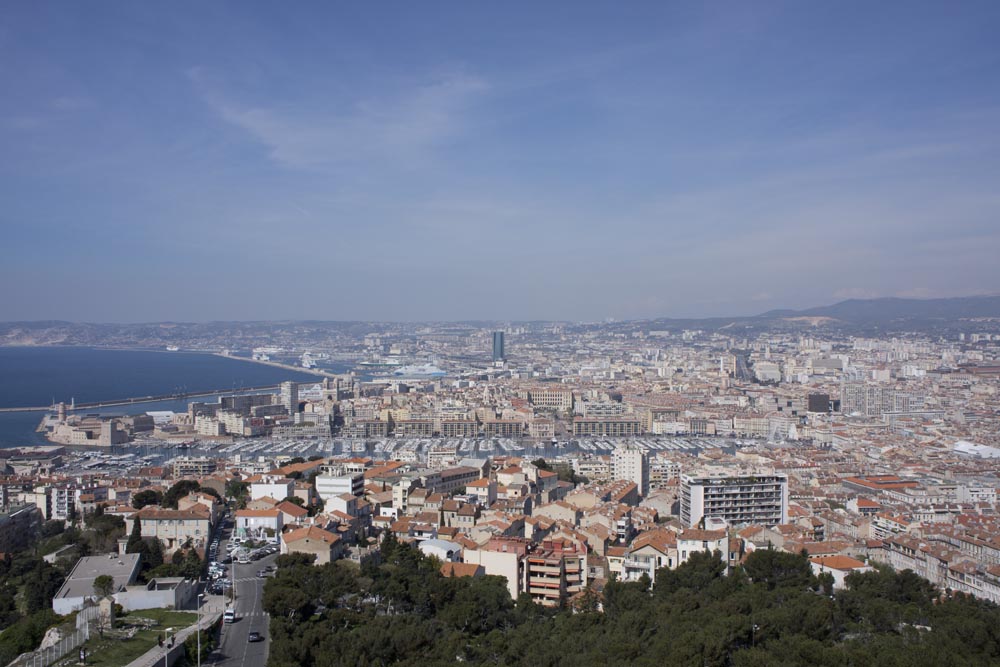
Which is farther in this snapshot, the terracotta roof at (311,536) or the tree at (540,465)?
the tree at (540,465)

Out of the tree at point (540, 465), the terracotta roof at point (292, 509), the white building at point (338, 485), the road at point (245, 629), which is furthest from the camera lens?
the tree at point (540, 465)

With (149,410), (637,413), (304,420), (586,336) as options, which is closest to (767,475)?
(637,413)

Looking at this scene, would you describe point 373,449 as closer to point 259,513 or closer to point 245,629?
point 259,513

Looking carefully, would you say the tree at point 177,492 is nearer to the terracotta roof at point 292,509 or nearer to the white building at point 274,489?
the white building at point 274,489

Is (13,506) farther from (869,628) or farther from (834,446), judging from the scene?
(834,446)

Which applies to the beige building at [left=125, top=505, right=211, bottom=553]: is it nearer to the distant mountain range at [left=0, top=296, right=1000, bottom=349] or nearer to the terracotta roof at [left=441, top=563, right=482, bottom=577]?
the terracotta roof at [left=441, top=563, right=482, bottom=577]

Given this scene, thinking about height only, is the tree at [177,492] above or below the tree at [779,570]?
below

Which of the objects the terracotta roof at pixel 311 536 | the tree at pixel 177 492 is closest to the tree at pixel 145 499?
the tree at pixel 177 492
